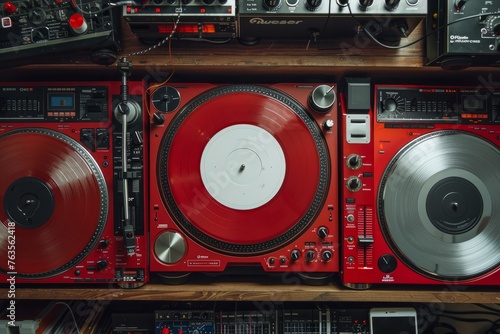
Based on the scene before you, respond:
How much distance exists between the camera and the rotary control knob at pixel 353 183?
1.25 metres

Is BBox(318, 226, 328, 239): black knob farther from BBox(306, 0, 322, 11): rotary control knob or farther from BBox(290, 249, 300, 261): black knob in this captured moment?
BBox(306, 0, 322, 11): rotary control knob

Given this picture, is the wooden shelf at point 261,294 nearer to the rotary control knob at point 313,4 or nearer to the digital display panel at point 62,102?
the digital display panel at point 62,102

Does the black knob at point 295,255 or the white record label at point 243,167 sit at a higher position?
A: the white record label at point 243,167

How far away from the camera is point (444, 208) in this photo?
125cm

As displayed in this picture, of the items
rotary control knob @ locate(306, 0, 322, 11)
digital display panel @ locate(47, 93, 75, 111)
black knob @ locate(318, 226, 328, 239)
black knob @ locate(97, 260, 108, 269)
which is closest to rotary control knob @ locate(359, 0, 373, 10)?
rotary control knob @ locate(306, 0, 322, 11)

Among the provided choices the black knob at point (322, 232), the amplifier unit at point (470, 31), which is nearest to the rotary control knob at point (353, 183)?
the black knob at point (322, 232)

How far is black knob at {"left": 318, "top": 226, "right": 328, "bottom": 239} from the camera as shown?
A: 4.14 feet

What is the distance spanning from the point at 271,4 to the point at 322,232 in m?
0.74

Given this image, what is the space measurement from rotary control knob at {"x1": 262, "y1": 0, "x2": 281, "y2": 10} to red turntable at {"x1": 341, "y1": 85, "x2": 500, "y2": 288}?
0.40 m

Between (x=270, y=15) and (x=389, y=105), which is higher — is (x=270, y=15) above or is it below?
above

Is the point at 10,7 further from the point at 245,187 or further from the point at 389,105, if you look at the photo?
the point at 389,105

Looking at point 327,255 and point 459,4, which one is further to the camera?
point 327,255

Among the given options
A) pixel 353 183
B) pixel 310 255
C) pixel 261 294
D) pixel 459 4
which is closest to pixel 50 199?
pixel 261 294

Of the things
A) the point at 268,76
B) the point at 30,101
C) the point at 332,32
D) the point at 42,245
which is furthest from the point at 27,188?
the point at 332,32
